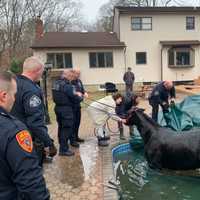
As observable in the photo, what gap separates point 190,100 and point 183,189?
4.04 meters

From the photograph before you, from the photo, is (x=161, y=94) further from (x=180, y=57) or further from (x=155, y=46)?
(x=180, y=57)

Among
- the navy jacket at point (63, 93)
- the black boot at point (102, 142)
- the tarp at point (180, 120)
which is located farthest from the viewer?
the black boot at point (102, 142)

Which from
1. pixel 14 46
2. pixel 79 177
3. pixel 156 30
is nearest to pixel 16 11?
pixel 14 46

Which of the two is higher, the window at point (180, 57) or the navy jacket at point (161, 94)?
the window at point (180, 57)

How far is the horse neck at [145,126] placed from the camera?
6846 millimetres

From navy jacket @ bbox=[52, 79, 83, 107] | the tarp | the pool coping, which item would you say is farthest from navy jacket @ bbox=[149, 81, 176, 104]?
navy jacket @ bbox=[52, 79, 83, 107]

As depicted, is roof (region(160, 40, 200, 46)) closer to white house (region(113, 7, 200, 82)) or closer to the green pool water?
white house (region(113, 7, 200, 82))

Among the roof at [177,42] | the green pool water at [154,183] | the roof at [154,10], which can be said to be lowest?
the green pool water at [154,183]

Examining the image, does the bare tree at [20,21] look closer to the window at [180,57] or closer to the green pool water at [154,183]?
the window at [180,57]

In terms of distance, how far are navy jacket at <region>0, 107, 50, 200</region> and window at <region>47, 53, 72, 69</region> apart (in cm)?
2477

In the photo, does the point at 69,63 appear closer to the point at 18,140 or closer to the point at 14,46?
the point at 14,46

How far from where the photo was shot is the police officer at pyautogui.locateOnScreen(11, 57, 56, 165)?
4418mm

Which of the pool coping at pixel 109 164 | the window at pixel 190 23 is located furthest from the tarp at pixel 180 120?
the window at pixel 190 23

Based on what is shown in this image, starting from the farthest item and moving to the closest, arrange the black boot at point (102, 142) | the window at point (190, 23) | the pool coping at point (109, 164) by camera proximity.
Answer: the window at point (190, 23), the black boot at point (102, 142), the pool coping at point (109, 164)
